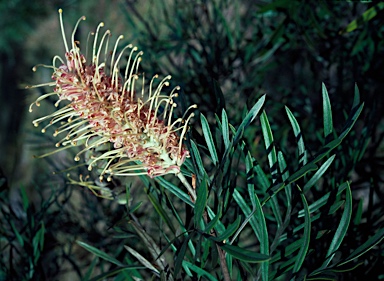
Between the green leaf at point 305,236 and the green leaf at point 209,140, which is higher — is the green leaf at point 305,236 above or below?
below

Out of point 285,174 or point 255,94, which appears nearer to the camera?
point 285,174

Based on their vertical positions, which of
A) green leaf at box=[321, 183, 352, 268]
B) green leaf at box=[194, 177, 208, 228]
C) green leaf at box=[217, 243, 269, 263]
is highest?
green leaf at box=[194, 177, 208, 228]

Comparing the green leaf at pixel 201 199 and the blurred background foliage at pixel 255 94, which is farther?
the blurred background foliage at pixel 255 94

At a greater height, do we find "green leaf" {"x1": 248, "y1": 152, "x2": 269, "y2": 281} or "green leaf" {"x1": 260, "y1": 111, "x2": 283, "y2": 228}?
"green leaf" {"x1": 260, "y1": 111, "x2": 283, "y2": 228}

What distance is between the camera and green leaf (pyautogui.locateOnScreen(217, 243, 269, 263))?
0.16 metres

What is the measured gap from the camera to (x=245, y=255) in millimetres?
159

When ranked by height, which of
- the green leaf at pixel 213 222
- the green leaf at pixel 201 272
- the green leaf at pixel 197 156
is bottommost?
the green leaf at pixel 201 272

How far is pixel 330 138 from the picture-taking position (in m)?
0.18

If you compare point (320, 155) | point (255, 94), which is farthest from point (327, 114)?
point (255, 94)

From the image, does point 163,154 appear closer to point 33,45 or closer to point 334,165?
point 334,165

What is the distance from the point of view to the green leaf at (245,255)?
0.16 meters

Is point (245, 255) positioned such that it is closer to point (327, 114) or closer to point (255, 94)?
point (327, 114)

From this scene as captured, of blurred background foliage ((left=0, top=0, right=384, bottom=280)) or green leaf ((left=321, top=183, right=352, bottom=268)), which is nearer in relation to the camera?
→ green leaf ((left=321, top=183, right=352, bottom=268))

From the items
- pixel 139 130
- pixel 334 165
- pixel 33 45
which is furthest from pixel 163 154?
pixel 33 45
